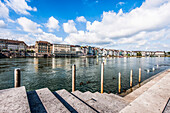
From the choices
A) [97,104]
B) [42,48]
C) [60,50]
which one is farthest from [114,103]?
[60,50]

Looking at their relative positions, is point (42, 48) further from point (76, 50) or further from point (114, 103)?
point (114, 103)

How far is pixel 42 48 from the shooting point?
346 feet

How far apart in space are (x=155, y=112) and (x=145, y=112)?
29 cm

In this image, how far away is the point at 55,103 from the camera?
2.74m

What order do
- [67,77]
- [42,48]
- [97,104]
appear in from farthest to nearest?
[42,48], [67,77], [97,104]

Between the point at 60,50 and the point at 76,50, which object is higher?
the point at 76,50

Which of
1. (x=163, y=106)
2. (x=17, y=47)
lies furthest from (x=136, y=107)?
(x=17, y=47)

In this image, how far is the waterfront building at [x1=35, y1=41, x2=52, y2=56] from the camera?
332 ft

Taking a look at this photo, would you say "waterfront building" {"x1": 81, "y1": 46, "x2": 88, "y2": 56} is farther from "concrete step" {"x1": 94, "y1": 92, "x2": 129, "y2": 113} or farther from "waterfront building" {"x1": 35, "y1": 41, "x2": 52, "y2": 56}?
"concrete step" {"x1": 94, "y1": 92, "x2": 129, "y2": 113}

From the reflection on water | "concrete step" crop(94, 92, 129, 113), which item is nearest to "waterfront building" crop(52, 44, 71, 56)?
the reflection on water

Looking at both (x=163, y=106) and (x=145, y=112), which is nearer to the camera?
(x=145, y=112)

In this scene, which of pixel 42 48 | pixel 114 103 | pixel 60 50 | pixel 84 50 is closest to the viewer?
pixel 114 103

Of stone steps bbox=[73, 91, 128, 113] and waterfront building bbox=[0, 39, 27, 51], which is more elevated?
waterfront building bbox=[0, 39, 27, 51]

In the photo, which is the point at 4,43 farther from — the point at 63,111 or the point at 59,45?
the point at 63,111
